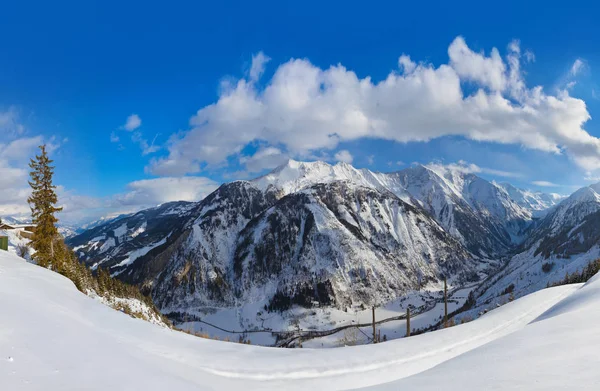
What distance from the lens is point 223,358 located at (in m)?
12.9

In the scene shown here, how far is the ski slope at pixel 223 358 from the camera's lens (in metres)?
9.18

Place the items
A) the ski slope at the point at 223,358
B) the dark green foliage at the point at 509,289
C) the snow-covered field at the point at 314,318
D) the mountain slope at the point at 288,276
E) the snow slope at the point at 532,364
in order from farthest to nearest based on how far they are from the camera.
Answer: the mountain slope at the point at 288,276, the snow-covered field at the point at 314,318, the dark green foliage at the point at 509,289, the ski slope at the point at 223,358, the snow slope at the point at 532,364

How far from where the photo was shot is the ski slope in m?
9.18

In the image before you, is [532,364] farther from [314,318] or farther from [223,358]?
[314,318]

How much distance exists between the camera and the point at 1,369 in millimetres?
8344

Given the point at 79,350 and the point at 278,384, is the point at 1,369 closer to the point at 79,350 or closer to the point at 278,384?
the point at 79,350

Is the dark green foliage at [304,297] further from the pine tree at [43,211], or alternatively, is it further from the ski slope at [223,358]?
the ski slope at [223,358]

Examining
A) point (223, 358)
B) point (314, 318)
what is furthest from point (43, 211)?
point (314, 318)

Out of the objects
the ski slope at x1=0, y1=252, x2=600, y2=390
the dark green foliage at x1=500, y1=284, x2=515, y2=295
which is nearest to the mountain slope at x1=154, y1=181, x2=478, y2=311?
the dark green foliage at x1=500, y1=284, x2=515, y2=295

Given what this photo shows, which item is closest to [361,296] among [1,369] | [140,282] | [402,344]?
[140,282]

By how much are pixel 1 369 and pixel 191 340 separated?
767 centimetres

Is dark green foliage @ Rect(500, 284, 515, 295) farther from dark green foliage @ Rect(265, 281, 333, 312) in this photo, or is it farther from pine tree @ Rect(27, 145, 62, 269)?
pine tree @ Rect(27, 145, 62, 269)

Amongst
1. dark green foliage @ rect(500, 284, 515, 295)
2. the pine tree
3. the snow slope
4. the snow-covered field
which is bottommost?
the snow-covered field

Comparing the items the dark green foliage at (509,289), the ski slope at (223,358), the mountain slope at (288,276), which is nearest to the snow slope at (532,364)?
the ski slope at (223,358)
